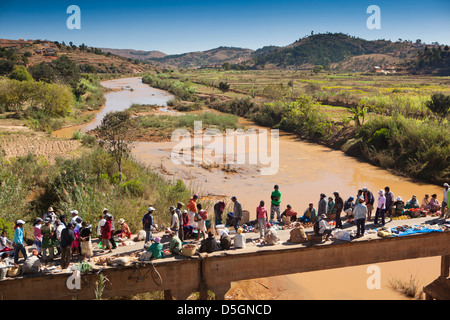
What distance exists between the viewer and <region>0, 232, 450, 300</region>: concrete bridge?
823 cm

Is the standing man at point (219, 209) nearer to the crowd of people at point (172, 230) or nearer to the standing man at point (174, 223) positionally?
the crowd of people at point (172, 230)

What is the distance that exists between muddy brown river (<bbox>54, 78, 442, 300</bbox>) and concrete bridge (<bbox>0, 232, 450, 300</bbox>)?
169 centimetres

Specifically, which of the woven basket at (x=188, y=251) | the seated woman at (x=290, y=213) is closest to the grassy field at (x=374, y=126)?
the seated woman at (x=290, y=213)

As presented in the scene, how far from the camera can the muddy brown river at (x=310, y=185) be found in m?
11.5

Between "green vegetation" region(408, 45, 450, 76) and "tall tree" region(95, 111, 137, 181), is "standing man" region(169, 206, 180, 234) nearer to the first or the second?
"tall tree" region(95, 111, 137, 181)

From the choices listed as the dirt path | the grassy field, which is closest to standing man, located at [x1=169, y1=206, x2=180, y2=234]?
the dirt path

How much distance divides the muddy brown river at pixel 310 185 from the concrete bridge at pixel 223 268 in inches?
66.5

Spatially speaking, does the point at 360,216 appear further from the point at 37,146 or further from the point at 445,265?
the point at 37,146

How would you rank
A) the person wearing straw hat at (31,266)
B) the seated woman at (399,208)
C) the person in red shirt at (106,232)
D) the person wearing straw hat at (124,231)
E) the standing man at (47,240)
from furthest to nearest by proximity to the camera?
the seated woman at (399,208)
the person wearing straw hat at (124,231)
the person in red shirt at (106,232)
the standing man at (47,240)
the person wearing straw hat at (31,266)

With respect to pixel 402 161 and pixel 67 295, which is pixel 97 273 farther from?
pixel 402 161

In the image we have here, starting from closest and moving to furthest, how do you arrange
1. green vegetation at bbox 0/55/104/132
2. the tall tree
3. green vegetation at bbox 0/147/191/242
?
green vegetation at bbox 0/147/191/242, the tall tree, green vegetation at bbox 0/55/104/132

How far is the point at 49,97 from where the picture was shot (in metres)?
36.7

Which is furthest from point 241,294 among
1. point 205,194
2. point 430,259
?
point 205,194
